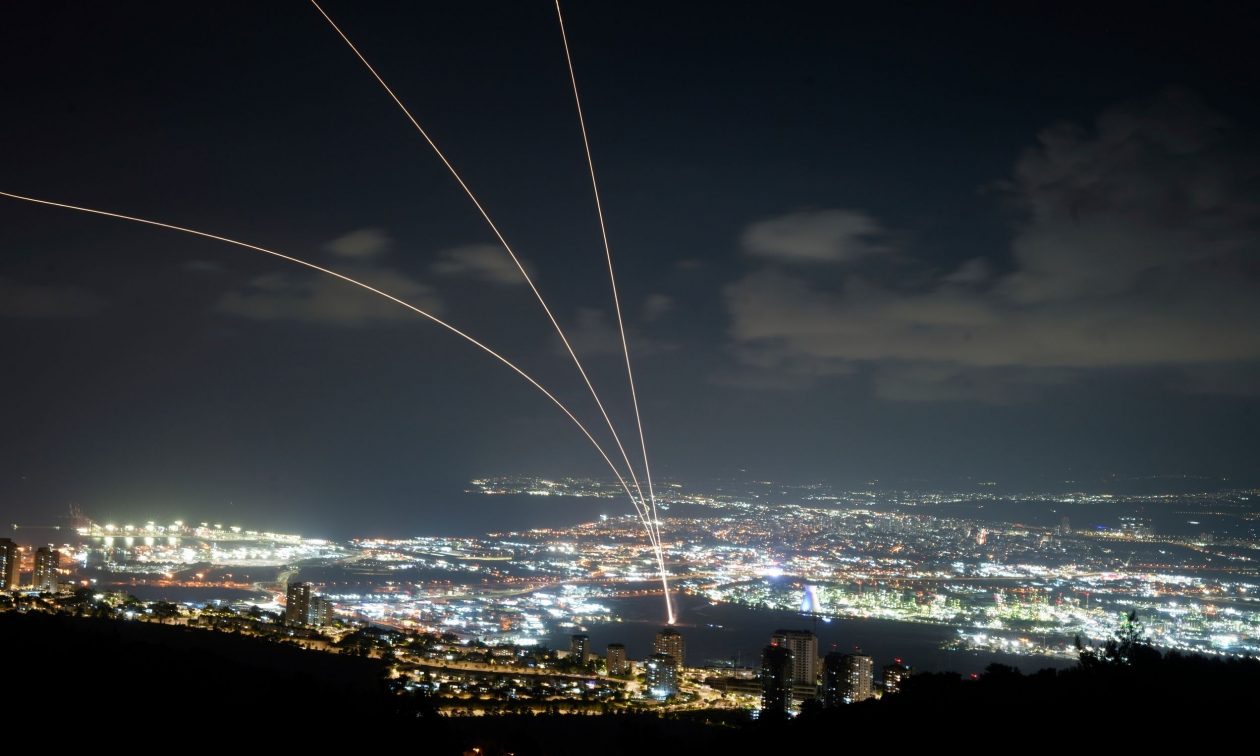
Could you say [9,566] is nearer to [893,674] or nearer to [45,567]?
[45,567]

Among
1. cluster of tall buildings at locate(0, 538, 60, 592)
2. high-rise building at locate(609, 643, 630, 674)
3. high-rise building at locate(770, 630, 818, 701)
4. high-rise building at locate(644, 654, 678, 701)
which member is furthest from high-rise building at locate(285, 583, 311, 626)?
high-rise building at locate(770, 630, 818, 701)

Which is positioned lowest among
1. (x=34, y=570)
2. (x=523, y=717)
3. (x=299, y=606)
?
(x=523, y=717)

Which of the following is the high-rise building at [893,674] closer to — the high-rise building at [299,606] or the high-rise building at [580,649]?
the high-rise building at [580,649]

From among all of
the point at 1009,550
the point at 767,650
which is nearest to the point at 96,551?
the point at 767,650

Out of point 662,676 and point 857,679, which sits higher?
point 857,679

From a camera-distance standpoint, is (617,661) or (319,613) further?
(319,613)

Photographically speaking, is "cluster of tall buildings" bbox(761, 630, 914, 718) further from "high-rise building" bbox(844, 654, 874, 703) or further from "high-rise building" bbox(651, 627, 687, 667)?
"high-rise building" bbox(651, 627, 687, 667)

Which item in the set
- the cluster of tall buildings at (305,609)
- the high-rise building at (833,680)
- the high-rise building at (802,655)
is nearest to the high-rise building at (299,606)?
the cluster of tall buildings at (305,609)

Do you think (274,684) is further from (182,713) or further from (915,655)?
(915,655)

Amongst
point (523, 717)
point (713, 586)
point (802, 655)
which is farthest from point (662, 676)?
point (713, 586)
